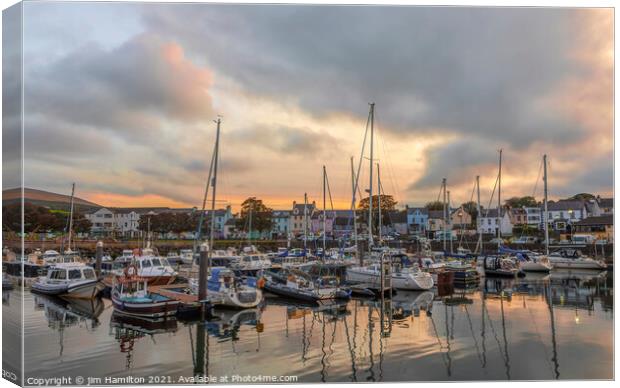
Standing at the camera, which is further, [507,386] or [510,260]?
[510,260]

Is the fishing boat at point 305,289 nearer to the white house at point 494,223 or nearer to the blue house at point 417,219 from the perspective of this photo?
the white house at point 494,223

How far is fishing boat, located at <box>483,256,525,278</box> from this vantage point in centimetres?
3928

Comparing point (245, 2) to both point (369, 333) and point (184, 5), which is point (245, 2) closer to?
point (184, 5)

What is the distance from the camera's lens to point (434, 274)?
33.8 m

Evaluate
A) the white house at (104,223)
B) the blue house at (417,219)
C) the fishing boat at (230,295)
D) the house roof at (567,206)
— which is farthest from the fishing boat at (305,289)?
the blue house at (417,219)

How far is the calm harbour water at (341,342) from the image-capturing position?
41.0 ft

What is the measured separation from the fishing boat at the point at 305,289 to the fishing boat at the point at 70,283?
9.41m

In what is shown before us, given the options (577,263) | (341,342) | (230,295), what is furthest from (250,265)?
(577,263)

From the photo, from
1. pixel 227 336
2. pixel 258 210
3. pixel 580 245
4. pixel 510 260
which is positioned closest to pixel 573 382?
pixel 227 336

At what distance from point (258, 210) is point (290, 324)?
6745cm

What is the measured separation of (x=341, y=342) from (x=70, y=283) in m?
17.9

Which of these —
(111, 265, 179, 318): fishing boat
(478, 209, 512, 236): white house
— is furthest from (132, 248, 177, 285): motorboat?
(478, 209, 512, 236): white house

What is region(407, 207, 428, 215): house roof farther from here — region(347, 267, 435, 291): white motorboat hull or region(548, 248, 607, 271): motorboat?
region(347, 267, 435, 291): white motorboat hull

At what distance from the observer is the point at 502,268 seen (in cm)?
4012
